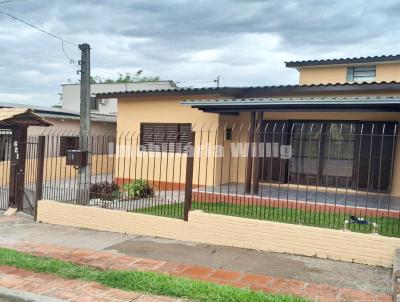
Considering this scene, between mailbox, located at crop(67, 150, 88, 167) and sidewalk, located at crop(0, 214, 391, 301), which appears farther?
mailbox, located at crop(67, 150, 88, 167)

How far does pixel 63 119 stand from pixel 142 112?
16.7ft

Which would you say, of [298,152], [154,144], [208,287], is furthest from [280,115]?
[208,287]

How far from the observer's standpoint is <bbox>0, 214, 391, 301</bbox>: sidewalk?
16.9 ft

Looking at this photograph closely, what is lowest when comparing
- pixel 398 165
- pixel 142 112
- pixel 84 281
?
pixel 84 281

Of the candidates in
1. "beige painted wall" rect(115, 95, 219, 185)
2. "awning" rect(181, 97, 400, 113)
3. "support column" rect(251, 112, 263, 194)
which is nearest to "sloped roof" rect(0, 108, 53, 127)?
"beige painted wall" rect(115, 95, 219, 185)

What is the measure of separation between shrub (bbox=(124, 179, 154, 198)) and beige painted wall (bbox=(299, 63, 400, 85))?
364 inches

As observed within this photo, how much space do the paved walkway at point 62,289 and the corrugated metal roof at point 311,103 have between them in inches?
251

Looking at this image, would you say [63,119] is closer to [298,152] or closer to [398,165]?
[298,152]

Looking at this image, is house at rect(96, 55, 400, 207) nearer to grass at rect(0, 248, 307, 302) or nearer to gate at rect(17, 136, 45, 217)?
gate at rect(17, 136, 45, 217)

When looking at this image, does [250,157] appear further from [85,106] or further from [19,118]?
[19,118]

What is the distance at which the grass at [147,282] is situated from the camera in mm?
4656

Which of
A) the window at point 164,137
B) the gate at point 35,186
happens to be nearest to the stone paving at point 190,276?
the gate at point 35,186

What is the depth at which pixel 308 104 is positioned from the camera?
977 cm

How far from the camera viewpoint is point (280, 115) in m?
12.7
